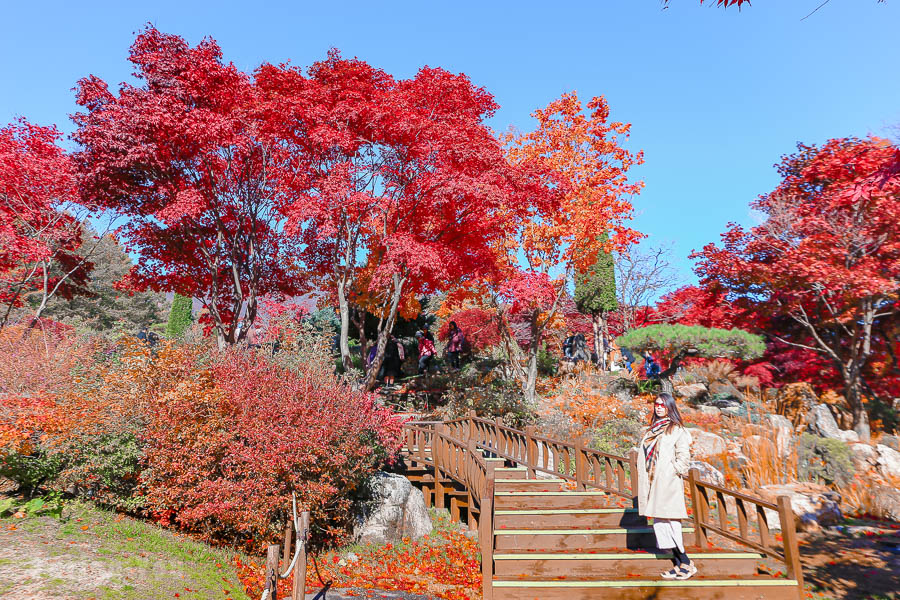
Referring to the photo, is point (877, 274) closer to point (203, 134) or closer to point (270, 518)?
point (270, 518)

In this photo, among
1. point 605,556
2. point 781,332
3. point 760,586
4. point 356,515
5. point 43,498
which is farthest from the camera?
point 781,332

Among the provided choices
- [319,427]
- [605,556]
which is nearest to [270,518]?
[319,427]

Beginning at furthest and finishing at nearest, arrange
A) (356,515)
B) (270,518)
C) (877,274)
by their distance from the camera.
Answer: (877,274) < (356,515) < (270,518)

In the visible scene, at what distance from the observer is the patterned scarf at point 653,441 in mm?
5156

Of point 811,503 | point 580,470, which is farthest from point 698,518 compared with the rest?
point 811,503

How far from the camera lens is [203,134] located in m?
10.6

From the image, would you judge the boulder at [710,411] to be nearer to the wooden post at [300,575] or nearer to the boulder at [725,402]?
the boulder at [725,402]

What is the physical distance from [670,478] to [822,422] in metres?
9.22

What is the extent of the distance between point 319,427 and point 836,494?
875cm

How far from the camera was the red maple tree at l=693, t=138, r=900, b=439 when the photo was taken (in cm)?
1129

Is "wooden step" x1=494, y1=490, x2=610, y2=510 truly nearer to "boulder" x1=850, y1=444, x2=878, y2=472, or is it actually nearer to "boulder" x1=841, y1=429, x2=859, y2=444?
"boulder" x1=850, y1=444, x2=878, y2=472

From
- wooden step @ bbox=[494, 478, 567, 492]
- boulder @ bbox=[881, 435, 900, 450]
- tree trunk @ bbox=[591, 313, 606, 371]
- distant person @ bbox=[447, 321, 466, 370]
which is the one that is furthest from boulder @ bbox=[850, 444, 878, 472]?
distant person @ bbox=[447, 321, 466, 370]

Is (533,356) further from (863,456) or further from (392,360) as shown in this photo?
(863,456)

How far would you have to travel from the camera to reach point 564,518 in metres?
6.55
